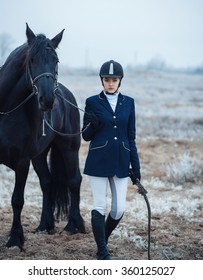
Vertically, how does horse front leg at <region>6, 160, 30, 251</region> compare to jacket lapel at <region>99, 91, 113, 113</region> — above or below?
below

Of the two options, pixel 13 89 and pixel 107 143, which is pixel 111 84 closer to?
pixel 107 143

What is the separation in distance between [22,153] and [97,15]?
6.98ft

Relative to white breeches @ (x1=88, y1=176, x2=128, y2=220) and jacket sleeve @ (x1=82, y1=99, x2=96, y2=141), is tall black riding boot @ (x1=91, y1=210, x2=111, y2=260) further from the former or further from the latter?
jacket sleeve @ (x1=82, y1=99, x2=96, y2=141)

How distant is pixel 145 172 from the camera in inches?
390

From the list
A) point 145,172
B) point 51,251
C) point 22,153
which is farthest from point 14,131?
point 145,172

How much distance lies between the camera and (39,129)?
17.5 feet

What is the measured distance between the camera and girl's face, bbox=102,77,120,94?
464 cm

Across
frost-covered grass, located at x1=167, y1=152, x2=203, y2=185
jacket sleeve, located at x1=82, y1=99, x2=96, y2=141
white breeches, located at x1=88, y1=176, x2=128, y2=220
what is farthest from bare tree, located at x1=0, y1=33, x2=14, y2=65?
frost-covered grass, located at x1=167, y1=152, x2=203, y2=185

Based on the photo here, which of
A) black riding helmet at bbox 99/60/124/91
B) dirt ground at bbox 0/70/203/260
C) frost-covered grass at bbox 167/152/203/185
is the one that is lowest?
dirt ground at bbox 0/70/203/260

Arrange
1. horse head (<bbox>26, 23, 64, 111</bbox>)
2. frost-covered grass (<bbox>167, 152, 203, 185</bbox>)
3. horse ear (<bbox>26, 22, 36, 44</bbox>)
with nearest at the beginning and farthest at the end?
horse head (<bbox>26, 23, 64, 111</bbox>)
horse ear (<bbox>26, 22, 36, 44</bbox>)
frost-covered grass (<bbox>167, 152, 203, 185</bbox>)

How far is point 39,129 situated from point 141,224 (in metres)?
2.04

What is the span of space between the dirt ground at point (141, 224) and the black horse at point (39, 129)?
30 centimetres

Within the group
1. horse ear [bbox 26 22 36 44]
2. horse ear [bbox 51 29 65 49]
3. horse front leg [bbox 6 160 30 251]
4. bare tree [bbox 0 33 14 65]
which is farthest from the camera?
bare tree [bbox 0 33 14 65]

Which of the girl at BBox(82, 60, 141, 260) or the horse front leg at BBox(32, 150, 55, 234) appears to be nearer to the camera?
the girl at BBox(82, 60, 141, 260)
